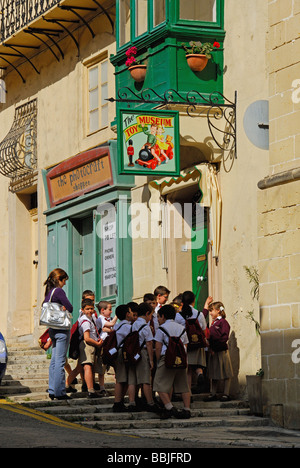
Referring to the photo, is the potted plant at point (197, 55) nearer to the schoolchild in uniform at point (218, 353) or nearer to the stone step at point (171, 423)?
the schoolchild in uniform at point (218, 353)

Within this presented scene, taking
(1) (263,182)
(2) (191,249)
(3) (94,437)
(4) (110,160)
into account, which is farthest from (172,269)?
(3) (94,437)

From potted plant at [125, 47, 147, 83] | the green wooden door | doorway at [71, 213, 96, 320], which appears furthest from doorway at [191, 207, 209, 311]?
doorway at [71, 213, 96, 320]

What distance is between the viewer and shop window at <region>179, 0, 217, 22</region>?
17.9 metres

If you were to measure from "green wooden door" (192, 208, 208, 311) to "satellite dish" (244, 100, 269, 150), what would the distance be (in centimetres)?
200

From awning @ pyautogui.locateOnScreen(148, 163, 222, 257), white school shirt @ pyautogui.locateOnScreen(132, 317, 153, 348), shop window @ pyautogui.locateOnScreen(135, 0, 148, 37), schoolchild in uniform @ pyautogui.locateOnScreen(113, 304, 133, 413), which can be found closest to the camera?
schoolchild in uniform @ pyautogui.locateOnScreen(113, 304, 133, 413)

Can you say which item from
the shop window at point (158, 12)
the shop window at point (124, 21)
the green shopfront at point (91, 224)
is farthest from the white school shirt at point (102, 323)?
the shop window at point (124, 21)

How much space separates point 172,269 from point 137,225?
125cm

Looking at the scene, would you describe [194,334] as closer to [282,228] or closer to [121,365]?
[121,365]

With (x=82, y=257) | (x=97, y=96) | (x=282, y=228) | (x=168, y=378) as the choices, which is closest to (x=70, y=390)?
(x=168, y=378)

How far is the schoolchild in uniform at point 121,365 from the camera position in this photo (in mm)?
14992

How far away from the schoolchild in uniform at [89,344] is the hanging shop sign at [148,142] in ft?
6.89

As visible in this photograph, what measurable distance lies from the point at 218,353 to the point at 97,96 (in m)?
7.14

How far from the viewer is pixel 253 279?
1686cm

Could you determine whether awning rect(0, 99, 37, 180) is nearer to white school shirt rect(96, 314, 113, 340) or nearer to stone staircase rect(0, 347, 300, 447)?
stone staircase rect(0, 347, 300, 447)
